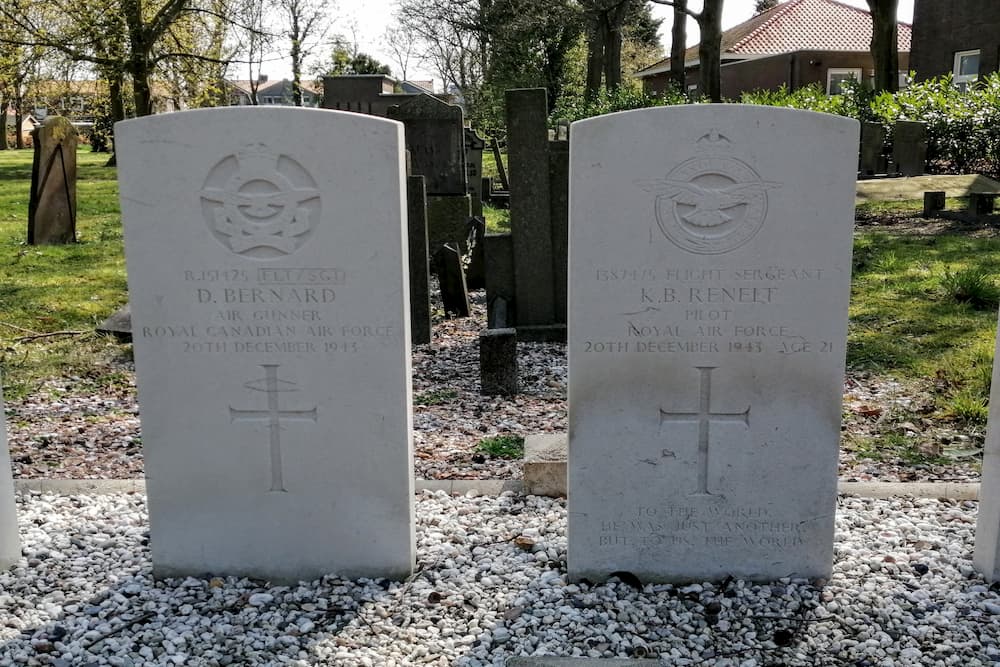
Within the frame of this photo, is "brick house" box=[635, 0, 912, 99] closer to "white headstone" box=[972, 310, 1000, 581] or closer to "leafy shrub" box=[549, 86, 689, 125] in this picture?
"leafy shrub" box=[549, 86, 689, 125]

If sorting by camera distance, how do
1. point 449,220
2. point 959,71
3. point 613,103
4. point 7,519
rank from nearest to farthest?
point 7,519 → point 449,220 → point 613,103 → point 959,71

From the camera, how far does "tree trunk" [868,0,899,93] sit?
1841cm

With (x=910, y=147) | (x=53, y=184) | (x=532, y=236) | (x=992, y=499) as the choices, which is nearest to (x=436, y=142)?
(x=532, y=236)

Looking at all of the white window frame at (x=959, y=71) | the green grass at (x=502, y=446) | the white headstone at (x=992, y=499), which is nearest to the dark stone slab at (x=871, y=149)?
the green grass at (x=502, y=446)

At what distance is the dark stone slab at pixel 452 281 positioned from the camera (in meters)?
7.89

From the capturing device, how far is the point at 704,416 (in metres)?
3.32

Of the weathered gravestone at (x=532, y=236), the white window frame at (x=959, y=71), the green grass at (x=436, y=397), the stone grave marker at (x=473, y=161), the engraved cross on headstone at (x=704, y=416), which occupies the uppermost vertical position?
the white window frame at (x=959, y=71)

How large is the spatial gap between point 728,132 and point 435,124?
772 cm

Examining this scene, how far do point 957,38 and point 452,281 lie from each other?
80.6 feet

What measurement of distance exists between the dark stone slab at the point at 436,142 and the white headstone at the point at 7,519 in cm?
717

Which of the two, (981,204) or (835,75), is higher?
(835,75)

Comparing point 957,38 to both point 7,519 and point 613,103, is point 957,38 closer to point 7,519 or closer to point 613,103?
point 613,103

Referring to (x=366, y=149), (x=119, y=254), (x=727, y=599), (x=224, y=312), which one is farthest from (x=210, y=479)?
(x=119, y=254)

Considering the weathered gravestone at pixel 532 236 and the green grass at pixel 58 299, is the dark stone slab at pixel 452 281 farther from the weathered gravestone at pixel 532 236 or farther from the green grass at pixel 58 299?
the green grass at pixel 58 299
